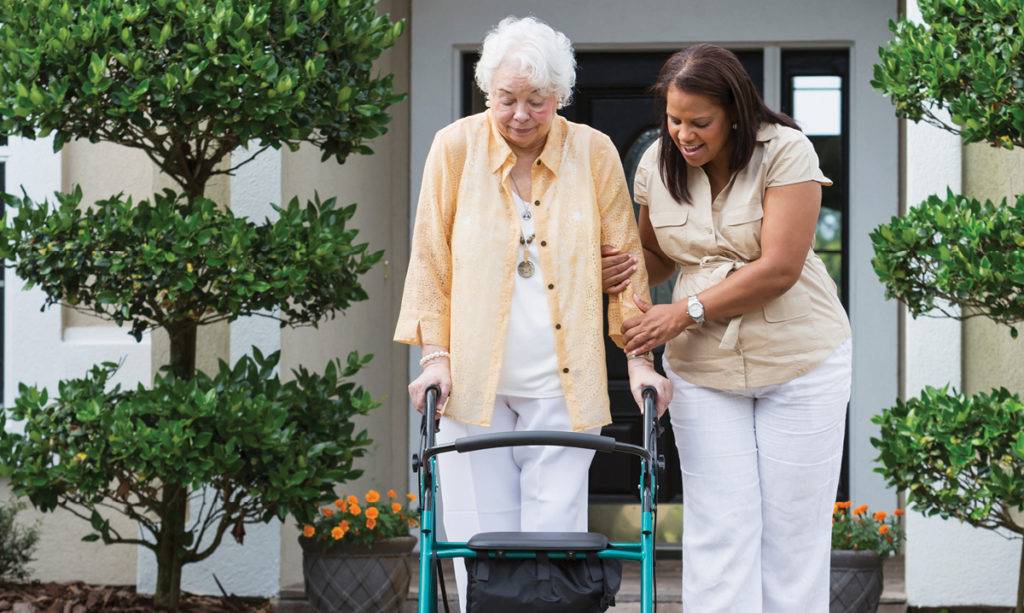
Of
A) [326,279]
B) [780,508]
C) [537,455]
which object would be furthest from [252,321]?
[780,508]

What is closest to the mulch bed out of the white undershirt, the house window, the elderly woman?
the elderly woman

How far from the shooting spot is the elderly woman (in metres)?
3.26

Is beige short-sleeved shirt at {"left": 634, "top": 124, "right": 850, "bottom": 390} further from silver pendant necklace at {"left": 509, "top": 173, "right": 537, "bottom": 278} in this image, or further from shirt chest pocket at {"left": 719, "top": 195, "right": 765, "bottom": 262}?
silver pendant necklace at {"left": 509, "top": 173, "right": 537, "bottom": 278}

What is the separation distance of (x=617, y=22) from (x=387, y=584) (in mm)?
2927

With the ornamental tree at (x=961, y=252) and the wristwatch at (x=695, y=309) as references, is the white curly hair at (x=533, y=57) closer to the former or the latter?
the wristwatch at (x=695, y=309)

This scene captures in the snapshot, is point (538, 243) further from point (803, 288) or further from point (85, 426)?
point (85, 426)

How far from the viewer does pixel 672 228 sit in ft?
11.0

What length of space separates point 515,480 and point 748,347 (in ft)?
2.18

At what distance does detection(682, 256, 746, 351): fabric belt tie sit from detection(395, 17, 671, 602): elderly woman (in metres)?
0.15

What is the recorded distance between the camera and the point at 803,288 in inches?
131

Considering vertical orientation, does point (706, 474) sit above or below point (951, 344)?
below

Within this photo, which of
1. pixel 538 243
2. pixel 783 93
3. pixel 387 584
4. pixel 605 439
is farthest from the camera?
pixel 783 93

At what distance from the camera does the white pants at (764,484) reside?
3303 millimetres

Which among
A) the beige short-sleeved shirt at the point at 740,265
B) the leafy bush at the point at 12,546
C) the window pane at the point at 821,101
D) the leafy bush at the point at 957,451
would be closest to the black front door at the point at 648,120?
the window pane at the point at 821,101
